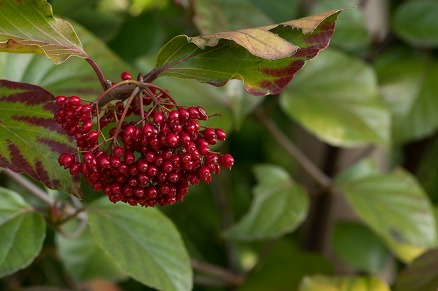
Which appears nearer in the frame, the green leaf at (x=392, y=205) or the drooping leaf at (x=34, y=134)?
the drooping leaf at (x=34, y=134)

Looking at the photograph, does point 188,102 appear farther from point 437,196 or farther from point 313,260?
point 437,196

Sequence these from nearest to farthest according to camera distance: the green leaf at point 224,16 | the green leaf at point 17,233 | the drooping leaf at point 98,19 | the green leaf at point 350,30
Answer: the green leaf at point 17,233 < the green leaf at point 224,16 < the drooping leaf at point 98,19 < the green leaf at point 350,30

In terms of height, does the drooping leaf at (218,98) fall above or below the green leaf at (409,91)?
above

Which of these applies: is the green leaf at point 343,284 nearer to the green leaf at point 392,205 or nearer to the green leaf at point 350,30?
the green leaf at point 392,205

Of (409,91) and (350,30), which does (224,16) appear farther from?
(409,91)

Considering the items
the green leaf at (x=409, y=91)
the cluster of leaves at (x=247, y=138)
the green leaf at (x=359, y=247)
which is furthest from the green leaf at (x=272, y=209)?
the green leaf at (x=409, y=91)

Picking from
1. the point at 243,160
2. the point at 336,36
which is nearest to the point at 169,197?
the point at 336,36

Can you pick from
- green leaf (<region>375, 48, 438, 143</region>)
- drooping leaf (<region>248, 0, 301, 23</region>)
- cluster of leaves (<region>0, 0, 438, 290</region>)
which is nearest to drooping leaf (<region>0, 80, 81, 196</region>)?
cluster of leaves (<region>0, 0, 438, 290</region>)
